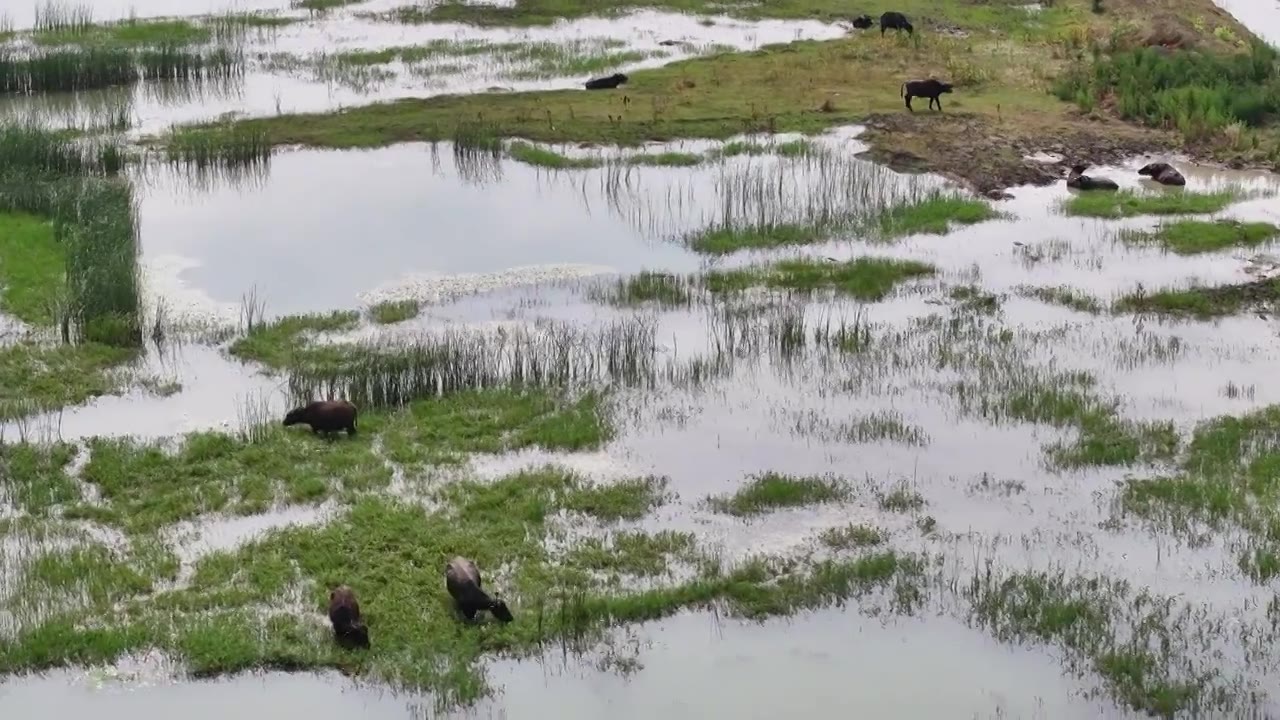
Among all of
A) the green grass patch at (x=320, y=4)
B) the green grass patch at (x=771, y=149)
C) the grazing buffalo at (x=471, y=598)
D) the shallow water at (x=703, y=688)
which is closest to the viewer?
the shallow water at (x=703, y=688)

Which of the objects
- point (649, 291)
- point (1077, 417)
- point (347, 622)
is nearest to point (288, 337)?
point (649, 291)

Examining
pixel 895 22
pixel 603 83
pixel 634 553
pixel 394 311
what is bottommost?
pixel 634 553

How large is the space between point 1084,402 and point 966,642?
4.41 m

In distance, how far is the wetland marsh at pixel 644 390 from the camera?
885 centimetres

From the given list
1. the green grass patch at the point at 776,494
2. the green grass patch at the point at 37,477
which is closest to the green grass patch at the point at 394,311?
the green grass patch at the point at 37,477

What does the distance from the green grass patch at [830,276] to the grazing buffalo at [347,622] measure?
777 cm

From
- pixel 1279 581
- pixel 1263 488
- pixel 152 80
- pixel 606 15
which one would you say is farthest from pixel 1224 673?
pixel 606 15

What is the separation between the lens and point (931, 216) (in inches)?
722

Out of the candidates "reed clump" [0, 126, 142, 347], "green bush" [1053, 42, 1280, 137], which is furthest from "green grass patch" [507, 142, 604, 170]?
"green bush" [1053, 42, 1280, 137]

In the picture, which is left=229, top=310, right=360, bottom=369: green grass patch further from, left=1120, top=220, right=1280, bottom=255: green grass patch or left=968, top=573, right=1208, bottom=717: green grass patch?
left=1120, top=220, right=1280, bottom=255: green grass patch

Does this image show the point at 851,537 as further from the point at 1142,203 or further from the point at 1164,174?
the point at 1164,174

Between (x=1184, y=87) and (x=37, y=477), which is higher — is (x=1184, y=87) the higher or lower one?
the higher one

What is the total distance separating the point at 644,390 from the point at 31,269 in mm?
7006

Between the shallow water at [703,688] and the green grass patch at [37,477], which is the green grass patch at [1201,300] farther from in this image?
the green grass patch at [37,477]
